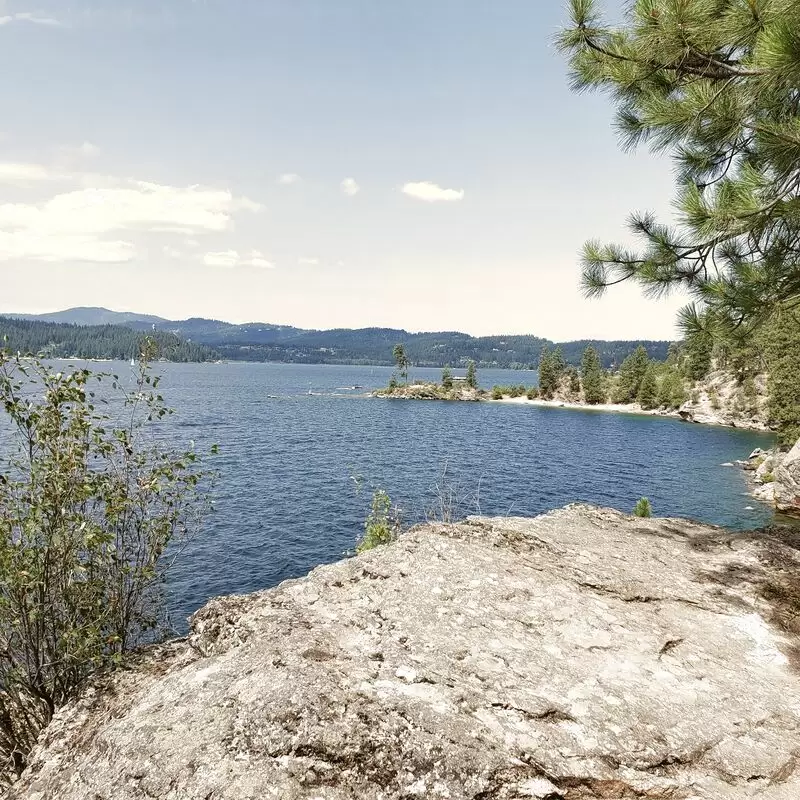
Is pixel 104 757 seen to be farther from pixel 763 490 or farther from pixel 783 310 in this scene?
pixel 763 490

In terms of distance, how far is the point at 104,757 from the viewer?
455 centimetres

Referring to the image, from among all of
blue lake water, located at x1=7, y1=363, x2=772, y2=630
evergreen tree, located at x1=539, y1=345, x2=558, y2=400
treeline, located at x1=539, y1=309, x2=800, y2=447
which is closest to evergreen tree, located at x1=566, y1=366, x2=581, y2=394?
treeline, located at x1=539, y1=309, x2=800, y2=447

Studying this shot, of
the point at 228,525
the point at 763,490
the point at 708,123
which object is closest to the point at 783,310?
the point at 708,123

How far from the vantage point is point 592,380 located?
5842 inches

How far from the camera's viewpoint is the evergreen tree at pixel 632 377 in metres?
140

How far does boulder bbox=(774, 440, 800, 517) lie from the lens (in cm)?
3109

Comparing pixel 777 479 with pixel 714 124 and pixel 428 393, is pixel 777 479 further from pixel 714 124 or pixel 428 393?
pixel 428 393

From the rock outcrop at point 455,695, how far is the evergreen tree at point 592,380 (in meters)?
150

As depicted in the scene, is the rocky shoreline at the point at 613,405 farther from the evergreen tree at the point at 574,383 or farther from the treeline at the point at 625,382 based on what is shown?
the evergreen tree at the point at 574,383

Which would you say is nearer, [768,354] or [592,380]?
[768,354]

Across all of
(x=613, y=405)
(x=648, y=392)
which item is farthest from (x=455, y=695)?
(x=613, y=405)

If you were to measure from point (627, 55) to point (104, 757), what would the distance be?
11676mm

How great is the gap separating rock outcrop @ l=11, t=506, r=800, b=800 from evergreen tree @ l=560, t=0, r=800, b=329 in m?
5.30

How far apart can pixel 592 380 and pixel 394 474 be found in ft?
384
